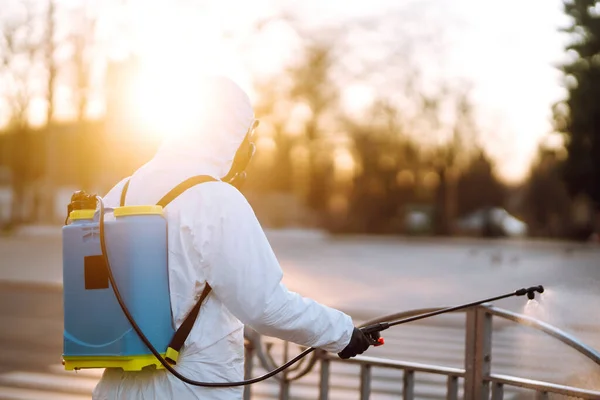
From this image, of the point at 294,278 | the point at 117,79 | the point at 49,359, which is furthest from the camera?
the point at 117,79

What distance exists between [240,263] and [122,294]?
1.21ft

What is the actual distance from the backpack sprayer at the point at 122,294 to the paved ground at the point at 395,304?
1.70 metres

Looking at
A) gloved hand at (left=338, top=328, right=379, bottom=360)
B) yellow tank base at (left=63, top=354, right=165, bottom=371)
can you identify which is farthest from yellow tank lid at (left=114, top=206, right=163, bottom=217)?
gloved hand at (left=338, top=328, right=379, bottom=360)

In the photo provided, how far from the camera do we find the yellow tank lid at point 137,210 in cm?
267

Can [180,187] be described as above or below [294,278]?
above

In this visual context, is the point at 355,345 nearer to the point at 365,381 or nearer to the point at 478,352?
the point at 478,352

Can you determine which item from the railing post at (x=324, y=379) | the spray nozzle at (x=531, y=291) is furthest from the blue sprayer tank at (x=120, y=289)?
the railing post at (x=324, y=379)

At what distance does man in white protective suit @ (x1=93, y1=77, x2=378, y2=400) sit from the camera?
2.65 m

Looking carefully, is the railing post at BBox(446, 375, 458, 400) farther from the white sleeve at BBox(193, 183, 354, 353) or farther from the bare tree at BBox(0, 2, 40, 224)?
the bare tree at BBox(0, 2, 40, 224)

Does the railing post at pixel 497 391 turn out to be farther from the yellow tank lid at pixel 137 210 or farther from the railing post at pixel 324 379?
the yellow tank lid at pixel 137 210

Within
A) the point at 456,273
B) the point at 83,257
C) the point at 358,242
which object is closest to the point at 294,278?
the point at 456,273

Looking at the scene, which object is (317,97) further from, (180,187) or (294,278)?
(180,187)

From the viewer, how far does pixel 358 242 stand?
162 feet

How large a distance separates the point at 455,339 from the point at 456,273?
524 inches
